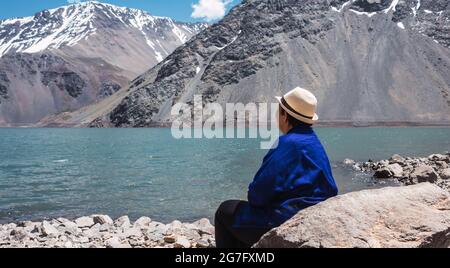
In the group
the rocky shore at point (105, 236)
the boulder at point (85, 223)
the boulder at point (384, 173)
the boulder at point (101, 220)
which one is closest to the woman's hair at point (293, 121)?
the rocky shore at point (105, 236)

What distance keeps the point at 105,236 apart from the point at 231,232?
715cm

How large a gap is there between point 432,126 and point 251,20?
7865 cm

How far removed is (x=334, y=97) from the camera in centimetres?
16088

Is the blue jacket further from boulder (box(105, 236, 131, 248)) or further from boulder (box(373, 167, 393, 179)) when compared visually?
boulder (box(373, 167, 393, 179))

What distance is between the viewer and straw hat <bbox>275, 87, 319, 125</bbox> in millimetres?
6012

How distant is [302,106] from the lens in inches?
237

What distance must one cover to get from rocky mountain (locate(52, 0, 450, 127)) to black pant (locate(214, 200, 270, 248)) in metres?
150

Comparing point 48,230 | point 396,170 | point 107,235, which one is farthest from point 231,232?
point 396,170

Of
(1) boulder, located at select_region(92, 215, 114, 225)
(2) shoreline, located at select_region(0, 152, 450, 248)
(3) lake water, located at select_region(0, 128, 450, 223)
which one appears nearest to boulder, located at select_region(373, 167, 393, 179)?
(3) lake water, located at select_region(0, 128, 450, 223)

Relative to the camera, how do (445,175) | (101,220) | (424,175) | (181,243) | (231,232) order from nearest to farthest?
1. (231,232)
2. (181,243)
3. (101,220)
4. (424,175)
5. (445,175)

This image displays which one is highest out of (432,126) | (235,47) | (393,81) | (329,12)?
(329,12)

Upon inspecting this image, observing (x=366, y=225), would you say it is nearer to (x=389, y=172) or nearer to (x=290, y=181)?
(x=290, y=181)

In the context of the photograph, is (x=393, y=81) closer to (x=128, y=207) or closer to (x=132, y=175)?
(x=132, y=175)
